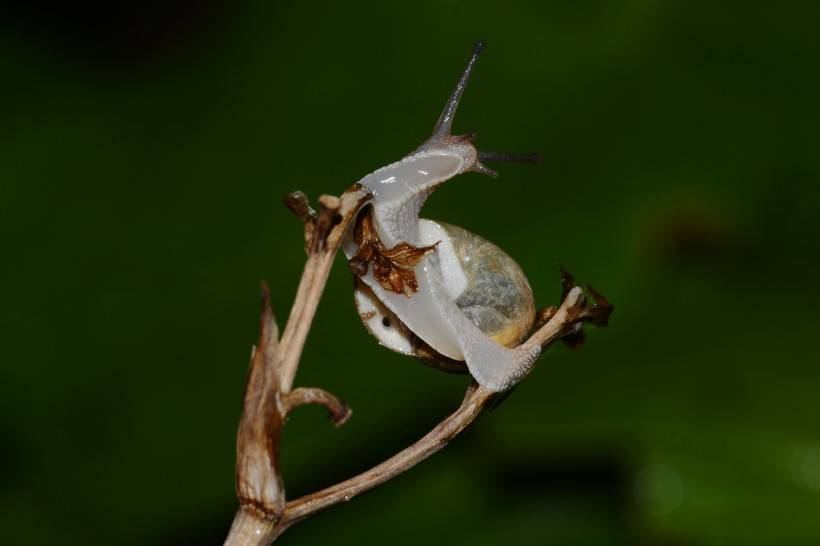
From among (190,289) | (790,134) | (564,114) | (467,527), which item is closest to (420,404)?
(467,527)

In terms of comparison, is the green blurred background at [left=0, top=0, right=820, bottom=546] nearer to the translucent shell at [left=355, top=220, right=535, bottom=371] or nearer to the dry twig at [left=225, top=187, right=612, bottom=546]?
the translucent shell at [left=355, top=220, right=535, bottom=371]

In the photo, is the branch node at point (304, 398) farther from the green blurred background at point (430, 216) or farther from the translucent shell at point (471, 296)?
the green blurred background at point (430, 216)

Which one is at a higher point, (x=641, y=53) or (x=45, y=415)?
(x=641, y=53)

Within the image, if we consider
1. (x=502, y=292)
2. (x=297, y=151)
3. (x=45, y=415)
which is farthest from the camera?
(x=297, y=151)

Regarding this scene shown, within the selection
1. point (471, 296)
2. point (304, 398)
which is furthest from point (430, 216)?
point (304, 398)

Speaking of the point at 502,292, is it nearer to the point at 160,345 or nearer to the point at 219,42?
the point at 160,345

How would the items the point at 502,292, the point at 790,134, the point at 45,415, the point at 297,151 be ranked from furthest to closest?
the point at 790,134
the point at 297,151
the point at 45,415
the point at 502,292

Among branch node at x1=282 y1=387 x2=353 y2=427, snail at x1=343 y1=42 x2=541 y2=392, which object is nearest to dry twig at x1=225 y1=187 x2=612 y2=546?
branch node at x1=282 y1=387 x2=353 y2=427
